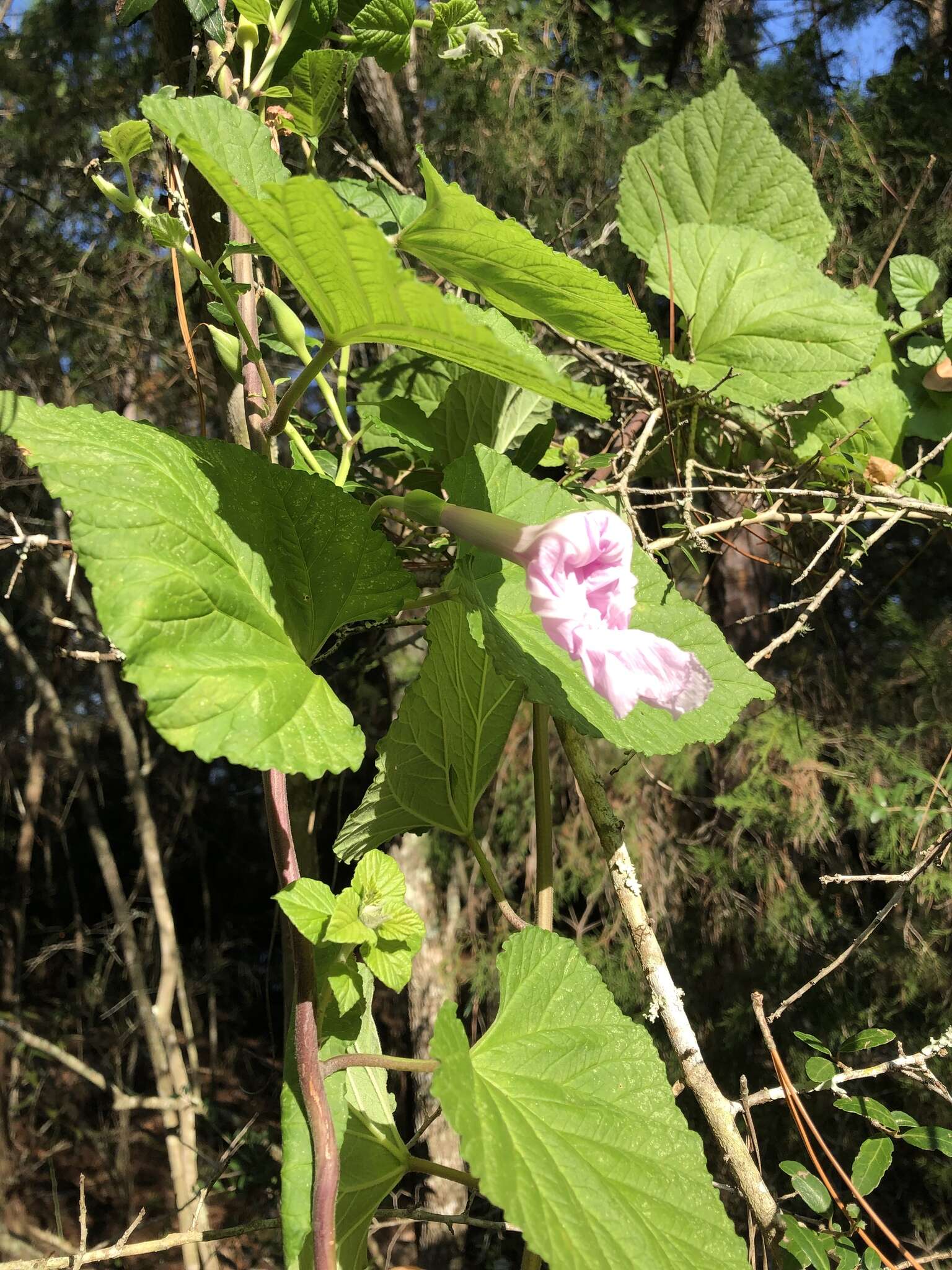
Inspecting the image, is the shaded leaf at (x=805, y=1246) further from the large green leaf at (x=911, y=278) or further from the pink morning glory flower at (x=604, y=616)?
the large green leaf at (x=911, y=278)

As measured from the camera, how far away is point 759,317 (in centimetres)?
88

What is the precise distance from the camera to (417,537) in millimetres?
790

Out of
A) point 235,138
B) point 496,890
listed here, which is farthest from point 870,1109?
point 235,138

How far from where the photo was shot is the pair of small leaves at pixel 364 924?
52cm

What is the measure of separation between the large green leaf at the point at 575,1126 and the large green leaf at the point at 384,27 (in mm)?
747

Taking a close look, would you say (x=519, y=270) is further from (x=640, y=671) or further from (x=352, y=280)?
(x=640, y=671)

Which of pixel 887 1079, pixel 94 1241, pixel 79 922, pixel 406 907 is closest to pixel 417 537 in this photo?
pixel 406 907

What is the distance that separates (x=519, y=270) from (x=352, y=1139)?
1.83 ft

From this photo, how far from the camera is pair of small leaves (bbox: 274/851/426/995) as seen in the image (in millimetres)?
521

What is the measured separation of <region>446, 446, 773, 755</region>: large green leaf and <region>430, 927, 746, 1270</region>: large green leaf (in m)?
0.17

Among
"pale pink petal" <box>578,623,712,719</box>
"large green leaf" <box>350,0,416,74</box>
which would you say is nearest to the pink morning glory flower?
"pale pink petal" <box>578,623,712,719</box>

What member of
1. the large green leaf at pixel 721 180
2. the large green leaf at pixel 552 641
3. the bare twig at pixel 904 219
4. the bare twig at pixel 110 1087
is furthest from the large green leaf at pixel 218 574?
the bare twig at pixel 110 1087

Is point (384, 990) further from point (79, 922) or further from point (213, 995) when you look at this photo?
point (79, 922)

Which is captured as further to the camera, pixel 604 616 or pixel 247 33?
pixel 247 33
